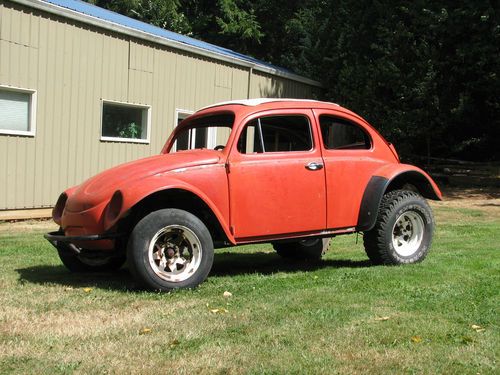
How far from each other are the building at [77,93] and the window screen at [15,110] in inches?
0.7

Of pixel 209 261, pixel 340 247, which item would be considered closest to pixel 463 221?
pixel 340 247

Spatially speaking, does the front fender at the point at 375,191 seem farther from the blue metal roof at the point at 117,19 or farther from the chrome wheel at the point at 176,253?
the blue metal roof at the point at 117,19

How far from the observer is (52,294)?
521 cm

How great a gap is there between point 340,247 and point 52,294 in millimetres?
4410

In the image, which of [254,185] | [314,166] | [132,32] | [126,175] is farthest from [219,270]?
[132,32]

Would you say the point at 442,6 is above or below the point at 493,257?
above

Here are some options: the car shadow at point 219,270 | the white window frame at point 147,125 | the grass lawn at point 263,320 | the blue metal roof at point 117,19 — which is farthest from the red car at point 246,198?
the blue metal roof at point 117,19

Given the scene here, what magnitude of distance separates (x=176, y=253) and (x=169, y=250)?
0.08 m

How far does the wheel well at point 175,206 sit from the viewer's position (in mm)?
5441

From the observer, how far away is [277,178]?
19.2 ft

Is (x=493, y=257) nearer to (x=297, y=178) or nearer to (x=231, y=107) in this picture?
(x=297, y=178)

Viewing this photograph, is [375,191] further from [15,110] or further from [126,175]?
[15,110]

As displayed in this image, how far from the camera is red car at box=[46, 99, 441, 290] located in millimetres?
5305

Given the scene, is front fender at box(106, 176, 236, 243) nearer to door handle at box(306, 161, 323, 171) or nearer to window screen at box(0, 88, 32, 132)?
door handle at box(306, 161, 323, 171)
